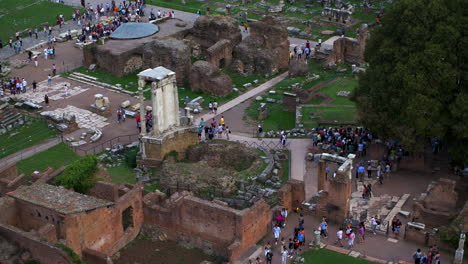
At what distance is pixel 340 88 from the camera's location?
191ft

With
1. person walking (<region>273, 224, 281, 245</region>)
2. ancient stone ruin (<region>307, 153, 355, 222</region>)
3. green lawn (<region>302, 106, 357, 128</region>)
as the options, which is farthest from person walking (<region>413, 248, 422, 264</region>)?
green lawn (<region>302, 106, 357, 128</region>)

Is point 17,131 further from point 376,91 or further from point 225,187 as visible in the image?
point 376,91

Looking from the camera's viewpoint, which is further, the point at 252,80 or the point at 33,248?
the point at 252,80

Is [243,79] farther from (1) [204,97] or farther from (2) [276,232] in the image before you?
(2) [276,232]

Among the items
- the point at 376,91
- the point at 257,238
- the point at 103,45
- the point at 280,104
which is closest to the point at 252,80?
the point at 280,104

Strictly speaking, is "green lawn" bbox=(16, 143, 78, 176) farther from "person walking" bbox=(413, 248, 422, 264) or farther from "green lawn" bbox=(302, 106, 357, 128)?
"person walking" bbox=(413, 248, 422, 264)

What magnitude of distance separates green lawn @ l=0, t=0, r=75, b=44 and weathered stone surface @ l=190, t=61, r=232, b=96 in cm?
2220

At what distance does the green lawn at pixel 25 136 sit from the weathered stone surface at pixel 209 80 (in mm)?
11740

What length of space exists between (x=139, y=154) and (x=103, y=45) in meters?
19.0

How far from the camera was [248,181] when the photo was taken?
43.8 metres

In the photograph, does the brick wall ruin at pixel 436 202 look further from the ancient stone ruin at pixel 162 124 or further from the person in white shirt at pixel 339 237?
the ancient stone ruin at pixel 162 124

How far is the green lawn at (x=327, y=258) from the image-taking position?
3578 centimetres

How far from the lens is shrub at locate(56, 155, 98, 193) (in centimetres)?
3997

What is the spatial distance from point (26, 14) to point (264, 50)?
28616mm
